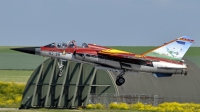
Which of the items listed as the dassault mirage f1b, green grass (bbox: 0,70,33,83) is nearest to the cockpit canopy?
the dassault mirage f1b

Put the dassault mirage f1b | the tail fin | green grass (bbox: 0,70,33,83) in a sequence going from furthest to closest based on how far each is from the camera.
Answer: green grass (bbox: 0,70,33,83) < the tail fin < the dassault mirage f1b

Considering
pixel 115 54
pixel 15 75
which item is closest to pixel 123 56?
pixel 115 54

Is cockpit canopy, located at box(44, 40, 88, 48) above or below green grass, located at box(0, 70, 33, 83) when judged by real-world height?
above

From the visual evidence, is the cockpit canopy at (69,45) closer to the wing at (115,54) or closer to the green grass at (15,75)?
the wing at (115,54)

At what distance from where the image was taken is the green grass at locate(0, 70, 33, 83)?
317ft

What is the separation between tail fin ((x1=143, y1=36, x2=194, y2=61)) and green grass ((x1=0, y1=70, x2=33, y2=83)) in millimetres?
41902

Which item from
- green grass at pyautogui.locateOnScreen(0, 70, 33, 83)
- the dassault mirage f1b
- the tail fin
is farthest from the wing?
green grass at pyautogui.locateOnScreen(0, 70, 33, 83)

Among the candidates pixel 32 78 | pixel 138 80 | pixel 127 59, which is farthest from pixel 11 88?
pixel 127 59

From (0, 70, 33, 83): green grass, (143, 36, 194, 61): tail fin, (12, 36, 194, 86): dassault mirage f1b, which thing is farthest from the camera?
(0, 70, 33, 83): green grass

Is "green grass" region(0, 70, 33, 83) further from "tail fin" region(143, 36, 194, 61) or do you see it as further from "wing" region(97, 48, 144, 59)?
"wing" region(97, 48, 144, 59)

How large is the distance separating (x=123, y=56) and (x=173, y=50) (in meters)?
4.64

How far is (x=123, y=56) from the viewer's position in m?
53.9

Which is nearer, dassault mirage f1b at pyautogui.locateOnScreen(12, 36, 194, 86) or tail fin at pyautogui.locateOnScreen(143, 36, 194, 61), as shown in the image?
dassault mirage f1b at pyautogui.locateOnScreen(12, 36, 194, 86)

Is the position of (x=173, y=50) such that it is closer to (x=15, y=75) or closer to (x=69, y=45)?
(x=69, y=45)
